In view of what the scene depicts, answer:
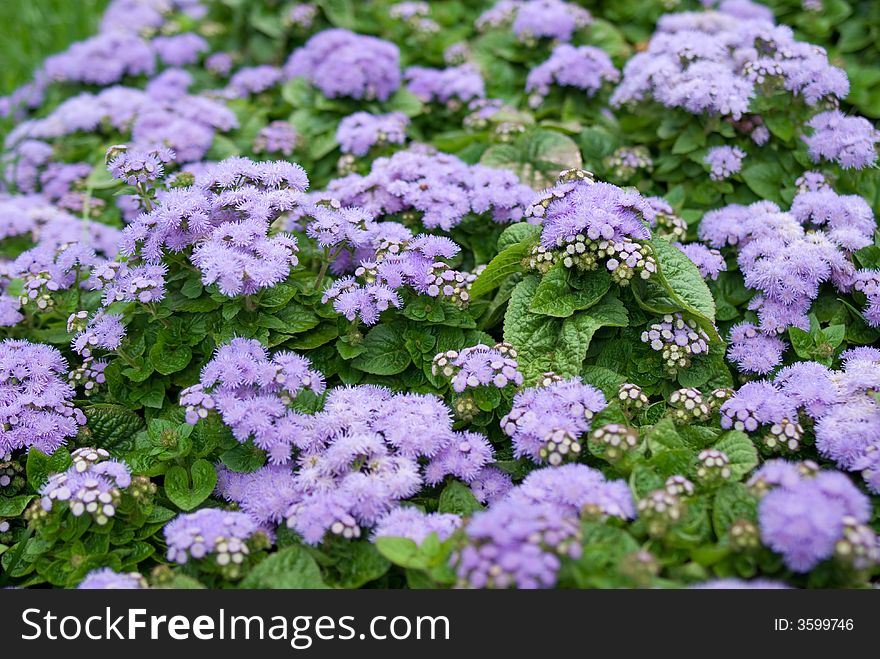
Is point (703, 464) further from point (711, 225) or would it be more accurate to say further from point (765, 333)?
point (711, 225)

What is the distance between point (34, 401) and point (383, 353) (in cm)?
151

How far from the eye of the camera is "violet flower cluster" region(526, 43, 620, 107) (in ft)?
17.9

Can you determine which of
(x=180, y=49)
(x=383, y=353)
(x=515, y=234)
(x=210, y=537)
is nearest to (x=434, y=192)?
(x=515, y=234)

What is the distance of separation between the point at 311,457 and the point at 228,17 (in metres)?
5.18

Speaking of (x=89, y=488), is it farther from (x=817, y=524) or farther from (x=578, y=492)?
(x=817, y=524)

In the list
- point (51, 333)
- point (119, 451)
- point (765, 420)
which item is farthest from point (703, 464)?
point (51, 333)

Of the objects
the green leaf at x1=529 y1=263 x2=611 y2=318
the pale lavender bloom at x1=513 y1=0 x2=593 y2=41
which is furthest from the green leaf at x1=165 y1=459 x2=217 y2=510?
the pale lavender bloom at x1=513 y1=0 x2=593 y2=41

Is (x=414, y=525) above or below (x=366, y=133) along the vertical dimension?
below

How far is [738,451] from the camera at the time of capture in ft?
10.8

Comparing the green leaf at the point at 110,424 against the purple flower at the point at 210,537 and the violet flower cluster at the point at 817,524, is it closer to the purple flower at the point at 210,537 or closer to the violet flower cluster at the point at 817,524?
the purple flower at the point at 210,537

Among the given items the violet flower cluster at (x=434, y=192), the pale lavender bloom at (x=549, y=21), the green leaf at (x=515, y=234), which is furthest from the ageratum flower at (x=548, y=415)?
the pale lavender bloom at (x=549, y=21)

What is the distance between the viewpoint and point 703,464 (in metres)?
3.19

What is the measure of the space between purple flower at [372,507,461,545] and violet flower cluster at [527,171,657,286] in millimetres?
1214
